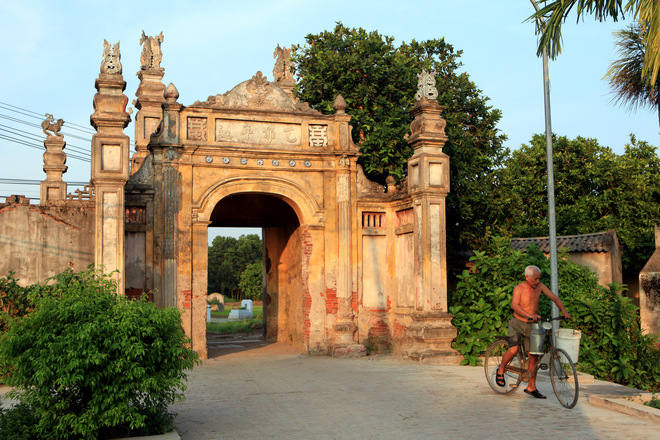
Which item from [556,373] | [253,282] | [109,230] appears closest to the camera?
[556,373]

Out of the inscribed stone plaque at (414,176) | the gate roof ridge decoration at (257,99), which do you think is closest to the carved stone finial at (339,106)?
the gate roof ridge decoration at (257,99)

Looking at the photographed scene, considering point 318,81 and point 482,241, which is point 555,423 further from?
point 318,81

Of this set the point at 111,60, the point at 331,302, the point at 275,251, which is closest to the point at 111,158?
the point at 111,60

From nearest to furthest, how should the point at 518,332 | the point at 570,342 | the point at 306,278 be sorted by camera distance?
1. the point at 570,342
2. the point at 518,332
3. the point at 306,278

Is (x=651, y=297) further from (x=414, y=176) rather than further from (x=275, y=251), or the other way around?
(x=275, y=251)

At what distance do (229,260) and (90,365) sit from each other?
60.6 m

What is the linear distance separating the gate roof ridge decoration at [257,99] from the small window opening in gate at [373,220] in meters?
2.71

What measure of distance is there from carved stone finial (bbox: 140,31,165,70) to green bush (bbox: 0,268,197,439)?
11.1 meters

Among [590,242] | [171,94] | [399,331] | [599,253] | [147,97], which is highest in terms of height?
[147,97]

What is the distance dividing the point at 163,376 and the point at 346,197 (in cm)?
876

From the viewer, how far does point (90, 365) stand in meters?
6.04

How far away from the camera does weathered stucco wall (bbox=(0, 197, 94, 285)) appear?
14.9m

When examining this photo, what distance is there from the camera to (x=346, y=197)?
48.2 ft

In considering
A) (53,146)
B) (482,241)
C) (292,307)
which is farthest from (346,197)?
(53,146)
